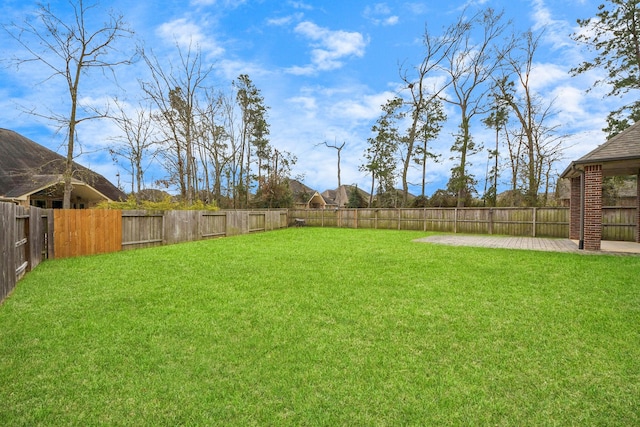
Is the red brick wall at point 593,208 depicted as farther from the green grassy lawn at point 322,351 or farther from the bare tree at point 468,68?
the bare tree at point 468,68

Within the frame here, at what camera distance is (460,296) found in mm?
4531

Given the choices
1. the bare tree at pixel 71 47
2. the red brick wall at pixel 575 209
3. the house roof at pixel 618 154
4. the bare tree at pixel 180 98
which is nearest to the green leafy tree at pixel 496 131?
the red brick wall at pixel 575 209

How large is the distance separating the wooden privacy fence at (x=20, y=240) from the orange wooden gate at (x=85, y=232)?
0.79 feet

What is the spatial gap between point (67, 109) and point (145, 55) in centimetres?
834

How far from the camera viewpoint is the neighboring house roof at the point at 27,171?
1619cm

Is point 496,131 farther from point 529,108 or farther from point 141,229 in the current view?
point 141,229

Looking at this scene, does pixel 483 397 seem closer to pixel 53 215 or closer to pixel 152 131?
pixel 53 215

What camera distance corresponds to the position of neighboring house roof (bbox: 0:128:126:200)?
16.2 meters

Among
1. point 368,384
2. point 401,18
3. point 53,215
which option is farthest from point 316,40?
point 368,384

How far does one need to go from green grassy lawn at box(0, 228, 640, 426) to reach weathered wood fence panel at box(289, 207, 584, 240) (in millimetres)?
9521

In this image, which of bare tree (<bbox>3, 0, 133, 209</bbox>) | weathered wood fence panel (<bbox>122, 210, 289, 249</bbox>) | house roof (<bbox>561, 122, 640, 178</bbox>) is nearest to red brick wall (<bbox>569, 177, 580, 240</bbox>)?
house roof (<bbox>561, 122, 640, 178</bbox>)

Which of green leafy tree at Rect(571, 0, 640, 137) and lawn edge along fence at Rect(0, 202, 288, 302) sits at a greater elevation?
green leafy tree at Rect(571, 0, 640, 137)

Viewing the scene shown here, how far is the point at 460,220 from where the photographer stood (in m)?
16.5

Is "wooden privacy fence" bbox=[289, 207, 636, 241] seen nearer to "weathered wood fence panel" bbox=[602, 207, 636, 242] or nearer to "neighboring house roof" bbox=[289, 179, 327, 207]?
"weathered wood fence panel" bbox=[602, 207, 636, 242]
